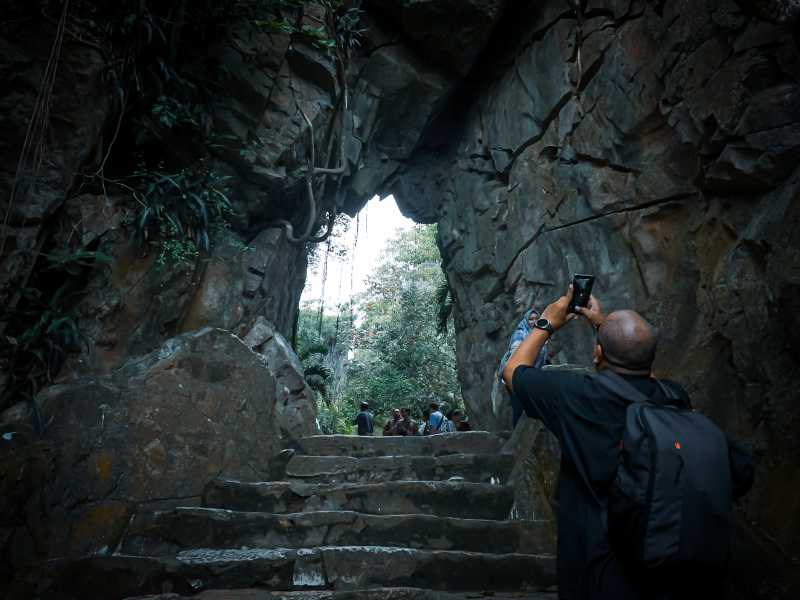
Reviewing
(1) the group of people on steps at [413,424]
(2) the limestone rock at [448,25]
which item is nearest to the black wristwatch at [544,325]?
(1) the group of people on steps at [413,424]

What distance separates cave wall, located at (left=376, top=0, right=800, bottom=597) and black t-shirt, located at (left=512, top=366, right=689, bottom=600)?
1232mm

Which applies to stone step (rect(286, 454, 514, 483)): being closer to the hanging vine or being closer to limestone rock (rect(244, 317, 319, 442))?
limestone rock (rect(244, 317, 319, 442))

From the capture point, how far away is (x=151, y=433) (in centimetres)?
300

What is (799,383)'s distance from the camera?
2.20m

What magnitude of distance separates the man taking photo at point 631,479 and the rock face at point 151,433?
95.3 inches

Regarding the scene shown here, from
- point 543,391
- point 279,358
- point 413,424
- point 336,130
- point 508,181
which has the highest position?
point 336,130

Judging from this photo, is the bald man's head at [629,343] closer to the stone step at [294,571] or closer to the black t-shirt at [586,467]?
the black t-shirt at [586,467]

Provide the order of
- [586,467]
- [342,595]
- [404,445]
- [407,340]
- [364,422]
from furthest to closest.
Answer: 1. [407,340]
2. [364,422]
3. [404,445]
4. [342,595]
5. [586,467]

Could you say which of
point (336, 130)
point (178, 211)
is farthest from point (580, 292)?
point (336, 130)

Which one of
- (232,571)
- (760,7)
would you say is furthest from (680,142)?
(232,571)

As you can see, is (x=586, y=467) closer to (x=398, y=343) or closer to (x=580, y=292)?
(x=580, y=292)

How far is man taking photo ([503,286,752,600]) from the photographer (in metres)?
1.04

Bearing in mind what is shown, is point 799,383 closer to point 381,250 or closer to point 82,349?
point 82,349

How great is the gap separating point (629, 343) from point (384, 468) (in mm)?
2574
